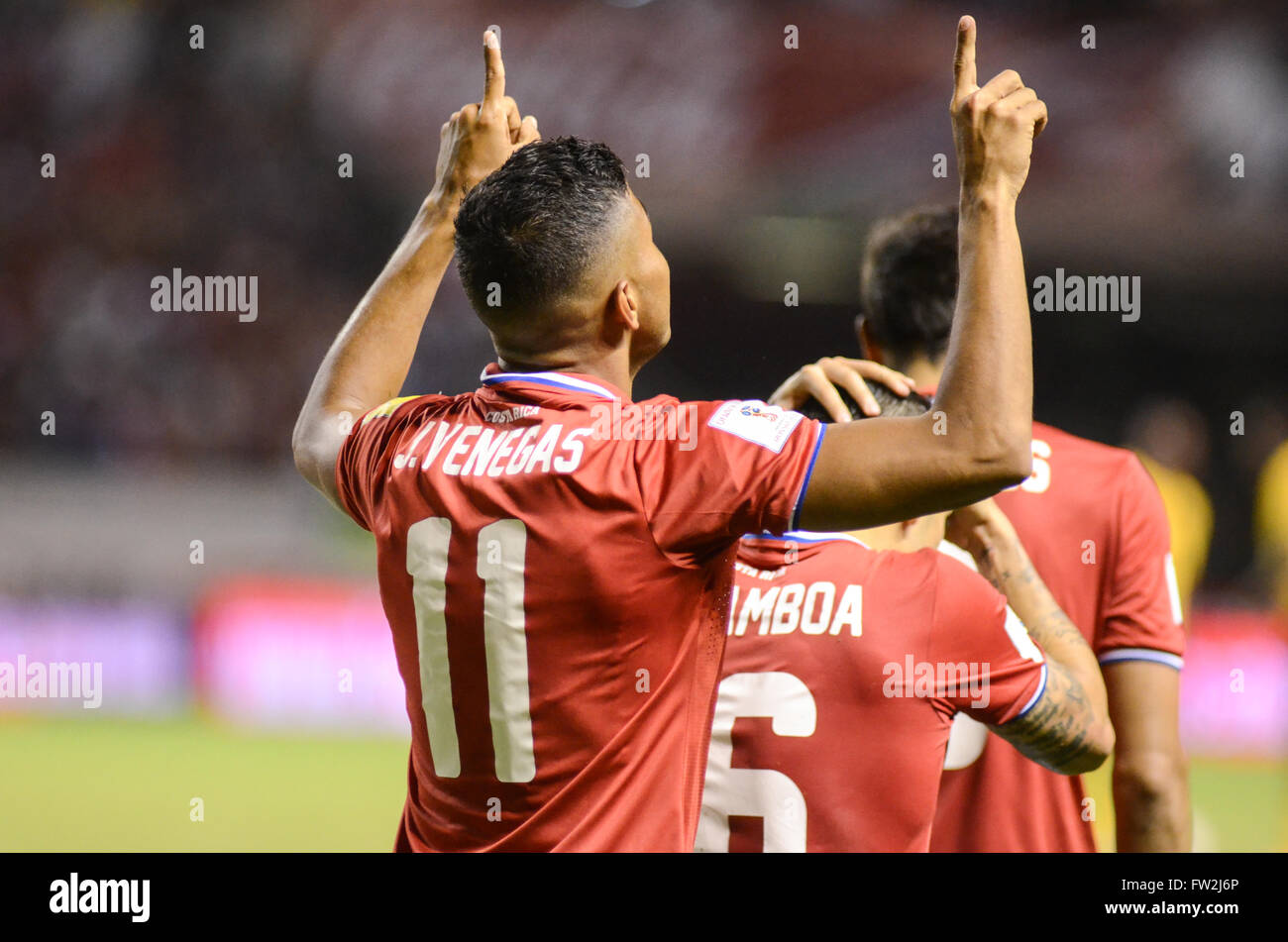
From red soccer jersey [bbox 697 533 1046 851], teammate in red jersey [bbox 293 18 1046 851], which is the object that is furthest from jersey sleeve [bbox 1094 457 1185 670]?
teammate in red jersey [bbox 293 18 1046 851]

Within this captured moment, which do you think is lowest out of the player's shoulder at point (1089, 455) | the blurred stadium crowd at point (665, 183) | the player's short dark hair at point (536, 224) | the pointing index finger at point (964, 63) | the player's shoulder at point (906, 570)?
the player's shoulder at point (906, 570)

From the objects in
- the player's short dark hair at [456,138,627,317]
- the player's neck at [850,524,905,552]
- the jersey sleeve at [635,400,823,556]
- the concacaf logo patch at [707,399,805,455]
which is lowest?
the player's neck at [850,524,905,552]

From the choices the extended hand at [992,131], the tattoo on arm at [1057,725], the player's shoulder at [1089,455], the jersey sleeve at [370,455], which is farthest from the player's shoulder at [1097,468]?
the jersey sleeve at [370,455]

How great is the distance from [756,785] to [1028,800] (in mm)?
858

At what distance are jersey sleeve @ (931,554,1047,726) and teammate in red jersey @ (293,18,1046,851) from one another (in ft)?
1.40

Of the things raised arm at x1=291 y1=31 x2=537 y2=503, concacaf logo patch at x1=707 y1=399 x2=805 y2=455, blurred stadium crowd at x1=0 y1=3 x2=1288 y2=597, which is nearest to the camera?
concacaf logo patch at x1=707 y1=399 x2=805 y2=455

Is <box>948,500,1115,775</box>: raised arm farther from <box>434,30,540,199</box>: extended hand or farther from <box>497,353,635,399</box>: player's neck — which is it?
<box>434,30,540,199</box>: extended hand

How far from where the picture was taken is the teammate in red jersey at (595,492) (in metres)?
1.59

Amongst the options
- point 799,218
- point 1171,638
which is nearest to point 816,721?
point 1171,638

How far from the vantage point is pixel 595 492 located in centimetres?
168

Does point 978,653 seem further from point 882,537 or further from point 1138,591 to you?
point 1138,591

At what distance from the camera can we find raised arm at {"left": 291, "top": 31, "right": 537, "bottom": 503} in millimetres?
2186

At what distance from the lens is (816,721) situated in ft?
6.78

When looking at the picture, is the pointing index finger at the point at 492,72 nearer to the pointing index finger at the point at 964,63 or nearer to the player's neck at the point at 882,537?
the pointing index finger at the point at 964,63
